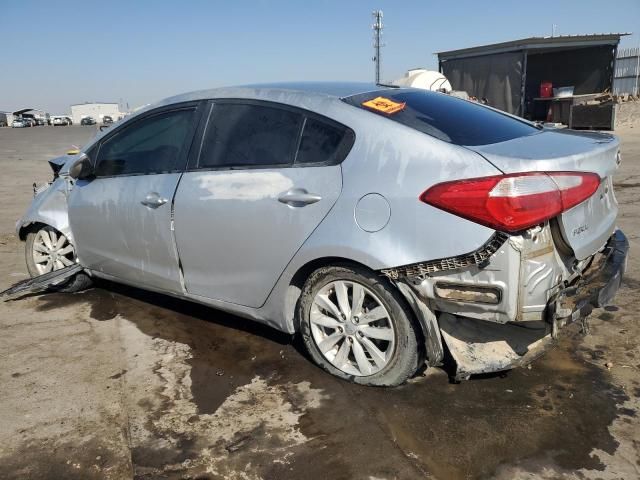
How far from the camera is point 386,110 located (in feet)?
9.37

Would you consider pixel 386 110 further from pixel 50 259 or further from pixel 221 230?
pixel 50 259

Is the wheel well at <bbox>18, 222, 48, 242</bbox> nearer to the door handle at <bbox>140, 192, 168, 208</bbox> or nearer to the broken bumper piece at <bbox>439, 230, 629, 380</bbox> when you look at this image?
the door handle at <bbox>140, 192, 168, 208</bbox>

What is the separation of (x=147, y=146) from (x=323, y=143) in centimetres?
149

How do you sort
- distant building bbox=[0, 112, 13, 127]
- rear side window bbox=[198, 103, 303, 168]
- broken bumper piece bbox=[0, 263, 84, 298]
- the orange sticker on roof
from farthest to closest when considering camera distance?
1. distant building bbox=[0, 112, 13, 127]
2. broken bumper piece bbox=[0, 263, 84, 298]
3. rear side window bbox=[198, 103, 303, 168]
4. the orange sticker on roof

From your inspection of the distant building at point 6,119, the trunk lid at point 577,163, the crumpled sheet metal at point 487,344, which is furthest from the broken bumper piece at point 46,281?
the distant building at point 6,119

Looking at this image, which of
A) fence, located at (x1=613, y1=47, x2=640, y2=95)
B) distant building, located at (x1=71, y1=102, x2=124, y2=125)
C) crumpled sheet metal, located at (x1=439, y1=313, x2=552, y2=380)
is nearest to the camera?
crumpled sheet metal, located at (x1=439, y1=313, x2=552, y2=380)

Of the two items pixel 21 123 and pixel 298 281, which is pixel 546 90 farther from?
pixel 21 123

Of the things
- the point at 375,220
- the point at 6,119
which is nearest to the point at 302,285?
the point at 375,220

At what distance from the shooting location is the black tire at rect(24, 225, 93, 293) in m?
4.59

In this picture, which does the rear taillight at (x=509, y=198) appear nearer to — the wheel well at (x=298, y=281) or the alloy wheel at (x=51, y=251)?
the wheel well at (x=298, y=281)

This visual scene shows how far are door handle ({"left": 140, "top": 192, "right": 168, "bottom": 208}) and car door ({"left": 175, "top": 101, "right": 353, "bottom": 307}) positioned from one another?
15 cm

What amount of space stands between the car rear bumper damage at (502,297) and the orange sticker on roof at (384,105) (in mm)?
877

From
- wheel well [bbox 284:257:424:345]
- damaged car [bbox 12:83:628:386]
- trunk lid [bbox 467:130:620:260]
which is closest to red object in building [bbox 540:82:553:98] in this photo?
damaged car [bbox 12:83:628:386]

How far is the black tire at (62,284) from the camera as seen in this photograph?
15.1 ft
